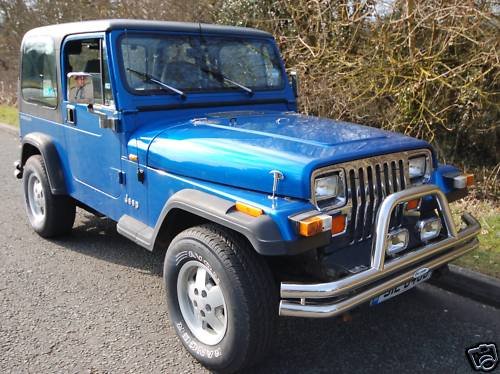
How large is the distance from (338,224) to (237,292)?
0.64 meters

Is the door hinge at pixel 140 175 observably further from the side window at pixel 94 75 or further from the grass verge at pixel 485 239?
the grass verge at pixel 485 239

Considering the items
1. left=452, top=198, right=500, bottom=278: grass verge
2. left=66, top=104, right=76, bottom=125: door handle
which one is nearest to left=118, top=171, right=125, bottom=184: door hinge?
left=66, top=104, right=76, bottom=125: door handle

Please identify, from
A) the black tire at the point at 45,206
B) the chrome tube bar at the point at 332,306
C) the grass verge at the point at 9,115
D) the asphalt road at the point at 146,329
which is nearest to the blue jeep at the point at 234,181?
the chrome tube bar at the point at 332,306

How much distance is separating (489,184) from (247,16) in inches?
175

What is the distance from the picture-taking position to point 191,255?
2795 mm

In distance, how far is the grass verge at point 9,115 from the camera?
11842 mm

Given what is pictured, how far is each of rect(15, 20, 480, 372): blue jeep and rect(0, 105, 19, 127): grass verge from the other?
8343mm

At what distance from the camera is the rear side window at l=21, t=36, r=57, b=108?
438 cm

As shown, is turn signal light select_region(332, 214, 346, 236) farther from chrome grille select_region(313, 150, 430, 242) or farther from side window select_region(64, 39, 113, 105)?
side window select_region(64, 39, 113, 105)

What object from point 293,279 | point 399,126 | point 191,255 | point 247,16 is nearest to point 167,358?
point 191,255

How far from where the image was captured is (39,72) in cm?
463

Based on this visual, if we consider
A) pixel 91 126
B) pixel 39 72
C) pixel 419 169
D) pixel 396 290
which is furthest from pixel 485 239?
pixel 39 72

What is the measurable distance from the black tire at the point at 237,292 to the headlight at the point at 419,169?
44.5 inches

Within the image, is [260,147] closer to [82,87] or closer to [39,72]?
[82,87]
